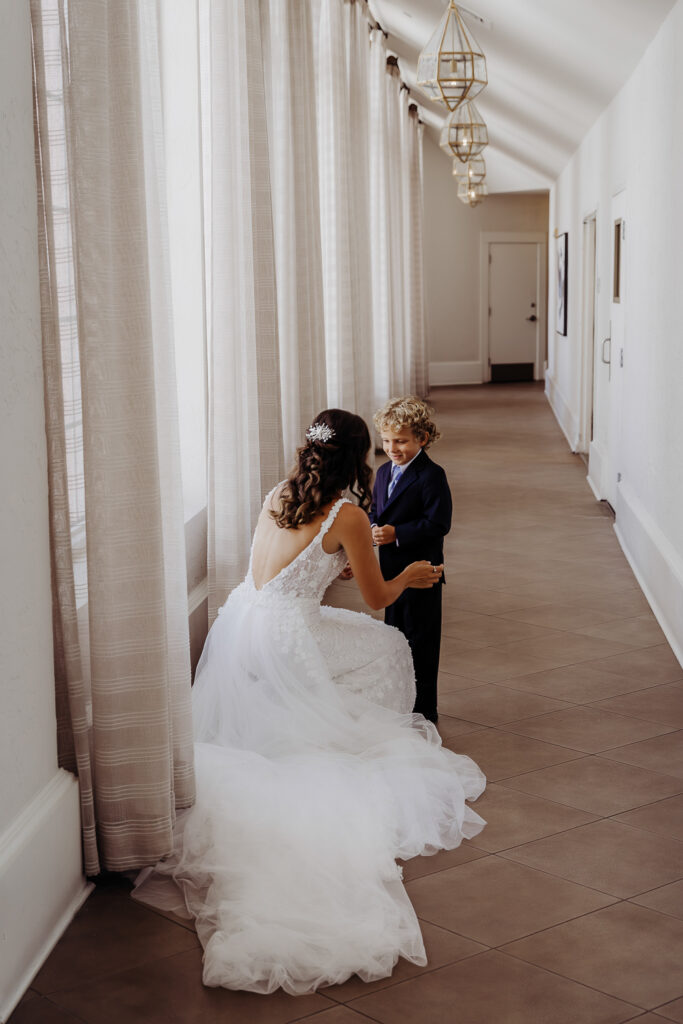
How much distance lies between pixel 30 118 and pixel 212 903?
1.95m

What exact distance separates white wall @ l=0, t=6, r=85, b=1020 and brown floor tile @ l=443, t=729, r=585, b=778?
1593 millimetres

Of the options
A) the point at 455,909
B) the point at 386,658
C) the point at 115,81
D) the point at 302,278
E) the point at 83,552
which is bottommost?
the point at 455,909

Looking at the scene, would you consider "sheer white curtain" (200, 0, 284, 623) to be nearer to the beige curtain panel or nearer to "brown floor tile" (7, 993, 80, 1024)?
the beige curtain panel

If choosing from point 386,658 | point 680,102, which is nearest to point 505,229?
point 680,102

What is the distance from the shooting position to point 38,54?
2.51 meters

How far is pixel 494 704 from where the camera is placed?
4.32m

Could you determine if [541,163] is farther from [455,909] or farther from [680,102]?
[455,909]

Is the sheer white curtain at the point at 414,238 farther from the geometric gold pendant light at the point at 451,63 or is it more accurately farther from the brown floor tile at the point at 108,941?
the brown floor tile at the point at 108,941

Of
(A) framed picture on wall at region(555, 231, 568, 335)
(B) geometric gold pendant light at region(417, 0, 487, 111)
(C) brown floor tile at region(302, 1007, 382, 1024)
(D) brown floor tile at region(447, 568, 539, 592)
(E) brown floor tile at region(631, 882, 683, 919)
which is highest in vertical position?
(B) geometric gold pendant light at region(417, 0, 487, 111)

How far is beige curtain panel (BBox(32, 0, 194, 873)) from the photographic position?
2598 millimetres

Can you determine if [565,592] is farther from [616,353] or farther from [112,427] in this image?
[112,427]

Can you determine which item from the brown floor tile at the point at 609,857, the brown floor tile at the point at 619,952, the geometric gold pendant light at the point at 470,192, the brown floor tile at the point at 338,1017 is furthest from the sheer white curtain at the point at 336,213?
the brown floor tile at the point at 338,1017

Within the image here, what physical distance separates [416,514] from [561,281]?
1035cm

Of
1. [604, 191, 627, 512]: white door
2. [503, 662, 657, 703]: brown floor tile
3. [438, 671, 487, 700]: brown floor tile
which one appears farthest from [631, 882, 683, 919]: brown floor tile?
[604, 191, 627, 512]: white door
